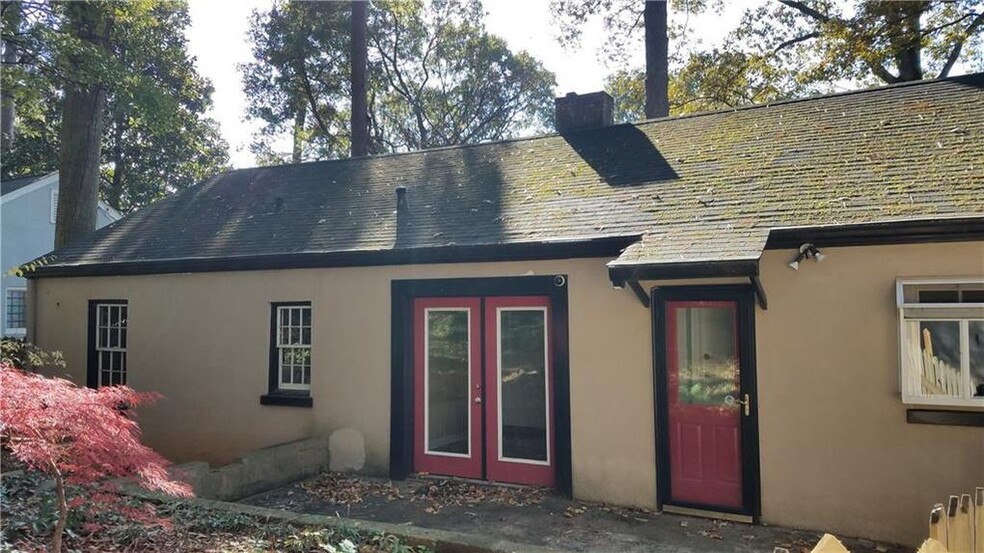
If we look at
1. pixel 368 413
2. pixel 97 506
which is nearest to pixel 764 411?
pixel 368 413

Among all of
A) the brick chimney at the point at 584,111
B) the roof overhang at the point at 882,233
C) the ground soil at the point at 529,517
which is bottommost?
the ground soil at the point at 529,517

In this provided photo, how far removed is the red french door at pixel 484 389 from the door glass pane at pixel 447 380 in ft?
0.04

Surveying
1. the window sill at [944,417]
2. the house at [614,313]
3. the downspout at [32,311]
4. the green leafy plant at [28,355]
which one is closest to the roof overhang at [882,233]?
the house at [614,313]

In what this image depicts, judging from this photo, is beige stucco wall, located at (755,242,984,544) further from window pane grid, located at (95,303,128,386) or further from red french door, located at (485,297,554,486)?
window pane grid, located at (95,303,128,386)

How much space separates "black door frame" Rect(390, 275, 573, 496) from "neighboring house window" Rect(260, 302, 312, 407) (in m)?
1.66

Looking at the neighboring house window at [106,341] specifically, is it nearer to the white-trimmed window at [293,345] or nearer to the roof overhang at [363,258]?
the roof overhang at [363,258]

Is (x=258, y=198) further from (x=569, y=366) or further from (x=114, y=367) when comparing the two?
(x=569, y=366)

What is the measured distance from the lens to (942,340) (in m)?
6.10

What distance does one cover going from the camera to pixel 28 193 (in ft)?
76.5

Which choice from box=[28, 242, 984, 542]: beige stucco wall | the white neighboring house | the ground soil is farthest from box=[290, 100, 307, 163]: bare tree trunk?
the ground soil

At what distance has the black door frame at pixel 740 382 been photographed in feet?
22.0

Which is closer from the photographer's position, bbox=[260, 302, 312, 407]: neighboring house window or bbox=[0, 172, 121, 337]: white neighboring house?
bbox=[260, 302, 312, 407]: neighboring house window

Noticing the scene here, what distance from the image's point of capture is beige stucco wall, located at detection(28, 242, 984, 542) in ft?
20.4

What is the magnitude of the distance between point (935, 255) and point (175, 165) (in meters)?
31.1
